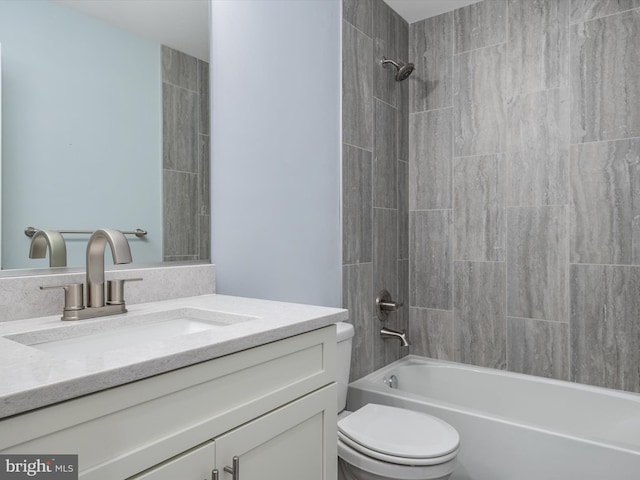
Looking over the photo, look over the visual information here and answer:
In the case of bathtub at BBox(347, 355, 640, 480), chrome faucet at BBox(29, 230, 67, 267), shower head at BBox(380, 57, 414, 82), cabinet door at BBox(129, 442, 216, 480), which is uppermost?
shower head at BBox(380, 57, 414, 82)

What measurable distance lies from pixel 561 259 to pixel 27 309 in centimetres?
220

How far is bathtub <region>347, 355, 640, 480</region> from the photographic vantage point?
1.53m

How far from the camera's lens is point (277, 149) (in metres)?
1.71

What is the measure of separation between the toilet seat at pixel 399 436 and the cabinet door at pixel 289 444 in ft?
1.19

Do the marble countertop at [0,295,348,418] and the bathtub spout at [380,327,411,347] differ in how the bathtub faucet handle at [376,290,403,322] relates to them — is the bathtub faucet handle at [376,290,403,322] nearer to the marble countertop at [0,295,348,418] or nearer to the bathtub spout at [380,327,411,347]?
the bathtub spout at [380,327,411,347]

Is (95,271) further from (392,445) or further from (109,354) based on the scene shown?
(392,445)

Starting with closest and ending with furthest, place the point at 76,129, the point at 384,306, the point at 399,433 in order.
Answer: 1. the point at 76,129
2. the point at 399,433
3. the point at 384,306

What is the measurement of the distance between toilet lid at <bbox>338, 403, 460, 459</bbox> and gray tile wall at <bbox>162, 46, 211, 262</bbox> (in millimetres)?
835

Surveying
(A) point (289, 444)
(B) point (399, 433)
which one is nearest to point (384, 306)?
(B) point (399, 433)

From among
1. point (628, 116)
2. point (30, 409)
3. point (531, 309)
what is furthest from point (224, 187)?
point (628, 116)

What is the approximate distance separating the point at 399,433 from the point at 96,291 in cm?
111

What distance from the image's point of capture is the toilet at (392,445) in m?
1.36

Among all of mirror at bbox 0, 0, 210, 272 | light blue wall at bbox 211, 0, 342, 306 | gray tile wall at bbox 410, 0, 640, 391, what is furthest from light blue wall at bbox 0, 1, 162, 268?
gray tile wall at bbox 410, 0, 640, 391

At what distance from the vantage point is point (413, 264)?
2.59 meters
